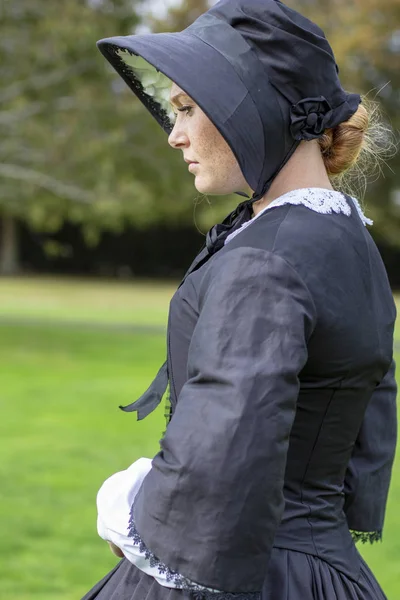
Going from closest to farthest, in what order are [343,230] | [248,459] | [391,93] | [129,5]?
[248,459], [343,230], [129,5], [391,93]

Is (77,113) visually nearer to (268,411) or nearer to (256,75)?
(256,75)

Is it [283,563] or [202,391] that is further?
[283,563]

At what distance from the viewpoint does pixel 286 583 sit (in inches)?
58.4

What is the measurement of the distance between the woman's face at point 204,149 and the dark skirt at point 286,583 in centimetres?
62

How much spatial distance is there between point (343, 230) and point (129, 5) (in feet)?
34.8

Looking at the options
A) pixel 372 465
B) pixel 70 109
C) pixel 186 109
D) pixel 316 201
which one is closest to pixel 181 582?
pixel 372 465

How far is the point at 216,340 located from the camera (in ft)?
4.29

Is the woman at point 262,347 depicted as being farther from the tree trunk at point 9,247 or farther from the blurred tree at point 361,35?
the tree trunk at point 9,247

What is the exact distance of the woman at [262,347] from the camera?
4.21 ft

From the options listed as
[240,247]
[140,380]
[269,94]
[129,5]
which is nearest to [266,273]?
[240,247]

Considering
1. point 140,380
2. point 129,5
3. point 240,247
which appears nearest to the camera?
point 240,247

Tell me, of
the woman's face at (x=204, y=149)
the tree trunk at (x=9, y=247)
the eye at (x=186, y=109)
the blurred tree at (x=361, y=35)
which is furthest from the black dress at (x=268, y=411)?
the tree trunk at (x=9, y=247)

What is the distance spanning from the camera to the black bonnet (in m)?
1.44

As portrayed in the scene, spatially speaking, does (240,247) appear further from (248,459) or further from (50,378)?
(50,378)
